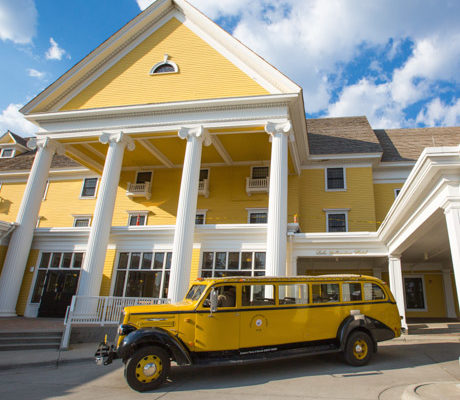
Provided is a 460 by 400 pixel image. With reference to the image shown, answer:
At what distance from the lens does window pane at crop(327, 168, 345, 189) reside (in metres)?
21.4

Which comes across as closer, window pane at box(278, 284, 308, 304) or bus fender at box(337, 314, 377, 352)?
window pane at box(278, 284, 308, 304)

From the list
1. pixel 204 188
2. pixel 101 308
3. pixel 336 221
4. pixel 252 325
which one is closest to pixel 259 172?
pixel 204 188

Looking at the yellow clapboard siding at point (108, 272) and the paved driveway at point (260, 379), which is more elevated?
the yellow clapboard siding at point (108, 272)

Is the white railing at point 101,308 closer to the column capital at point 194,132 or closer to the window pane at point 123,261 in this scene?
the window pane at point 123,261

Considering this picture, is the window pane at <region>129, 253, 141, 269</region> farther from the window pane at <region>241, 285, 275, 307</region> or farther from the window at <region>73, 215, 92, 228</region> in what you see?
the window pane at <region>241, 285, 275, 307</region>

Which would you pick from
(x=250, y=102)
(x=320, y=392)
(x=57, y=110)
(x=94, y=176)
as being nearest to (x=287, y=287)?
(x=320, y=392)

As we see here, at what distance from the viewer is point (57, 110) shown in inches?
744

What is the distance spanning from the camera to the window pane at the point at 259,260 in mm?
15617

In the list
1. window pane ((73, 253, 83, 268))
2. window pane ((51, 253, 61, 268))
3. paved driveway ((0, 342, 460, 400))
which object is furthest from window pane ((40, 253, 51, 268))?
paved driveway ((0, 342, 460, 400))

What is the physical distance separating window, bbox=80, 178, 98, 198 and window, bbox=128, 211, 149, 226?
A: 151 inches

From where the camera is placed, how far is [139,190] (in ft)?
72.6

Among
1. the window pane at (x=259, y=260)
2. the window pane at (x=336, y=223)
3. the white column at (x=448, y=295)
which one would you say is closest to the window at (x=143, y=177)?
the window pane at (x=259, y=260)

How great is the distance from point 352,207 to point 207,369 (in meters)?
15.2

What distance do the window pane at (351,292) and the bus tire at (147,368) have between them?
4.81 m
